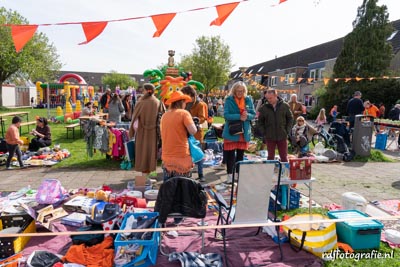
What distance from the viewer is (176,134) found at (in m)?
3.79

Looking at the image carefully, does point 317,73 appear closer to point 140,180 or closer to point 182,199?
point 140,180

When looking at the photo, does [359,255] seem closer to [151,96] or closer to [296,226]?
[296,226]

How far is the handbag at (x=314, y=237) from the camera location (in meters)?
3.33

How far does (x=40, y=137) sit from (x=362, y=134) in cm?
959

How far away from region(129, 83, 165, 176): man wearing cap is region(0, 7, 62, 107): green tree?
2874 centimetres

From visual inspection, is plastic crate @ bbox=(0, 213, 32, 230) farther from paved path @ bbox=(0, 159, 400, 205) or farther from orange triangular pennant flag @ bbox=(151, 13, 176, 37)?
orange triangular pennant flag @ bbox=(151, 13, 176, 37)

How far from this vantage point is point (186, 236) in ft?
12.4

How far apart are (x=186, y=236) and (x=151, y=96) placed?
2.60 metres

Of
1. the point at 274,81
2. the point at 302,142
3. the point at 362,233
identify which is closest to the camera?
the point at 362,233

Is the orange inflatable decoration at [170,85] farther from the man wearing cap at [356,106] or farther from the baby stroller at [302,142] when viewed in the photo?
the man wearing cap at [356,106]

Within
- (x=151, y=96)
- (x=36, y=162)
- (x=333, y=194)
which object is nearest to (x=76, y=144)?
(x=36, y=162)

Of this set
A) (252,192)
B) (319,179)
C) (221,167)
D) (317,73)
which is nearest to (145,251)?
(252,192)

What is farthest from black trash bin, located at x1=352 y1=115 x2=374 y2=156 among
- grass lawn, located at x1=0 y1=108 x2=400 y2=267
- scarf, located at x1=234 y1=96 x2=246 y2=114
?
scarf, located at x1=234 y1=96 x2=246 y2=114

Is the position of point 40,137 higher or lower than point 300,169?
lower
